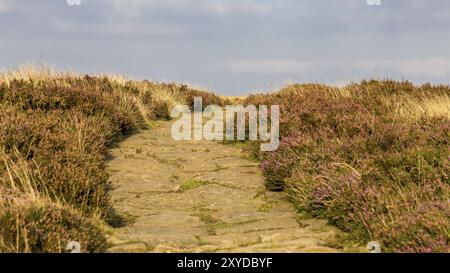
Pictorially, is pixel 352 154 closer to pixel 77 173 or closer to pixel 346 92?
pixel 77 173

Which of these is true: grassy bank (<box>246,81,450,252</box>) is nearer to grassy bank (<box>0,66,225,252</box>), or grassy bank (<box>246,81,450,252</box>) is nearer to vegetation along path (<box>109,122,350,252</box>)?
vegetation along path (<box>109,122,350,252</box>)

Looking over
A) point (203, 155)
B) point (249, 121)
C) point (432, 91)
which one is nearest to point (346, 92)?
point (432, 91)

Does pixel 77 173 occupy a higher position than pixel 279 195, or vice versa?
pixel 77 173

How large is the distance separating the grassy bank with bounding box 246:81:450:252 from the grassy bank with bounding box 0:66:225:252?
2553mm

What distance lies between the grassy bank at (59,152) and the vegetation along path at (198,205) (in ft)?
1.29

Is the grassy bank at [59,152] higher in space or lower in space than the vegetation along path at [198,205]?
higher
